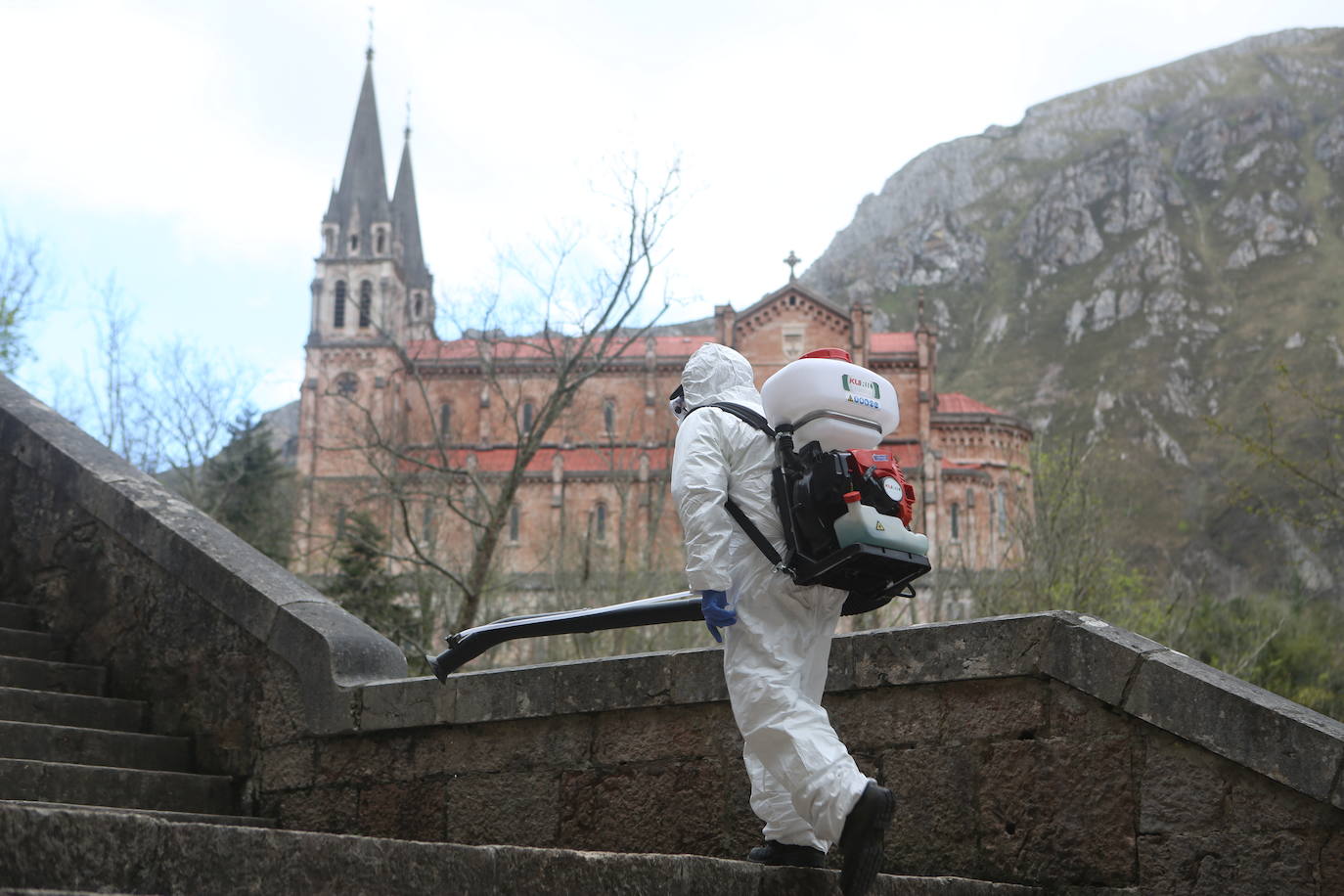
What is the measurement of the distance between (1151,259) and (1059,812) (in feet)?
420

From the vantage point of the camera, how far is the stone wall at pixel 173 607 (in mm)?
5812

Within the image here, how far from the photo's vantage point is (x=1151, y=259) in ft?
402

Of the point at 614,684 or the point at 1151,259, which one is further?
→ the point at 1151,259

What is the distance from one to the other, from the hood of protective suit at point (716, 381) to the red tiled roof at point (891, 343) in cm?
5200

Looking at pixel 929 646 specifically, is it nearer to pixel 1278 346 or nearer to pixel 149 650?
pixel 149 650

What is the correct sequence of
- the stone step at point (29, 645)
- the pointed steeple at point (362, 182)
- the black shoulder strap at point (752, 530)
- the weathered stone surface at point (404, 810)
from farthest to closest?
1. the pointed steeple at point (362, 182)
2. the stone step at point (29, 645)
3. the weathered stone surface at point (404, 810)
4. the black shoulder strap at point (752, 530)

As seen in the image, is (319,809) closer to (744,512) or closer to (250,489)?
(744,512)

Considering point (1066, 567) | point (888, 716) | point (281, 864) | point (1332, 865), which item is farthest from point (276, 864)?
point (1066, 567)

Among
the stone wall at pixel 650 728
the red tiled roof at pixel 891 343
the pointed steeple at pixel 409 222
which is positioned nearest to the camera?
the stone wall at pixel 650 728

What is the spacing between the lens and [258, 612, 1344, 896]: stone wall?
433 cm

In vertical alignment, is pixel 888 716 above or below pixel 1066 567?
below

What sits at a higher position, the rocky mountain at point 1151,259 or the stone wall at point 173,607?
the rocky mountain at point 1151,259

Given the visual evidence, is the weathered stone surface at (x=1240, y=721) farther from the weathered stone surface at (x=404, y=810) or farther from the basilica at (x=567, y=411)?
the basilica at (x=567, y=411)

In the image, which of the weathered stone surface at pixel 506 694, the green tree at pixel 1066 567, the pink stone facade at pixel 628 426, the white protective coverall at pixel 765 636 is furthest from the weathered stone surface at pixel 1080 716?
the pink stone facade at pixel 628 426
